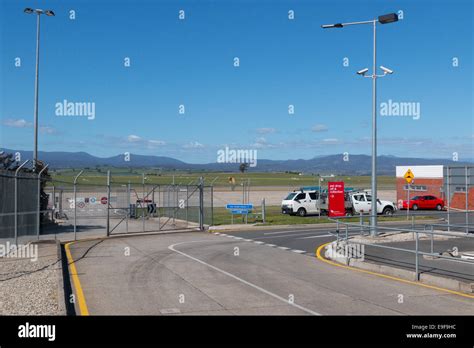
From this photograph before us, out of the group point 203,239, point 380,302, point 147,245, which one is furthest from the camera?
point 203,239

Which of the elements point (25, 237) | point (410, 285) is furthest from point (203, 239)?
point (410, 285)

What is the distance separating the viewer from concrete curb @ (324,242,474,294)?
11.6 metres

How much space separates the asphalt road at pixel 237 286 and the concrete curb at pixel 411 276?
44cm

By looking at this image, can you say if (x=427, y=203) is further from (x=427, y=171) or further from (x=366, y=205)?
(x=366, y=205)

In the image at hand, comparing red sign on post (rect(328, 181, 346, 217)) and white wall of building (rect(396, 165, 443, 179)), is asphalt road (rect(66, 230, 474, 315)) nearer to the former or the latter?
red sign on post (rect(328, 181, 346, 217))

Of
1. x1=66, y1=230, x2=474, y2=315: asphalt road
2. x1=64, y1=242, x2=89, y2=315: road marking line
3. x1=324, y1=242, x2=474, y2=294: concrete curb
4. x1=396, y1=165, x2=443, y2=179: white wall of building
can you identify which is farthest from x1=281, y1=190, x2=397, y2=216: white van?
x1=64, y1=242, x2=89, y2=315: road marking line

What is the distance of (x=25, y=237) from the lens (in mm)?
→ 19891

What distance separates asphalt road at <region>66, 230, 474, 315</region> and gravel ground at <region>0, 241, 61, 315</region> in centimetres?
65

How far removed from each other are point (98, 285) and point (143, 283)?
3.17ft

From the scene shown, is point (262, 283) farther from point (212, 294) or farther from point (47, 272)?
point (47, 272)

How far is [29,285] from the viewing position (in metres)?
11.9

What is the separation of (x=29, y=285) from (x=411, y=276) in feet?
28.2

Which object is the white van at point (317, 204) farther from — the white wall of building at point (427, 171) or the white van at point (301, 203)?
the white wall of building at point (427, 171)
